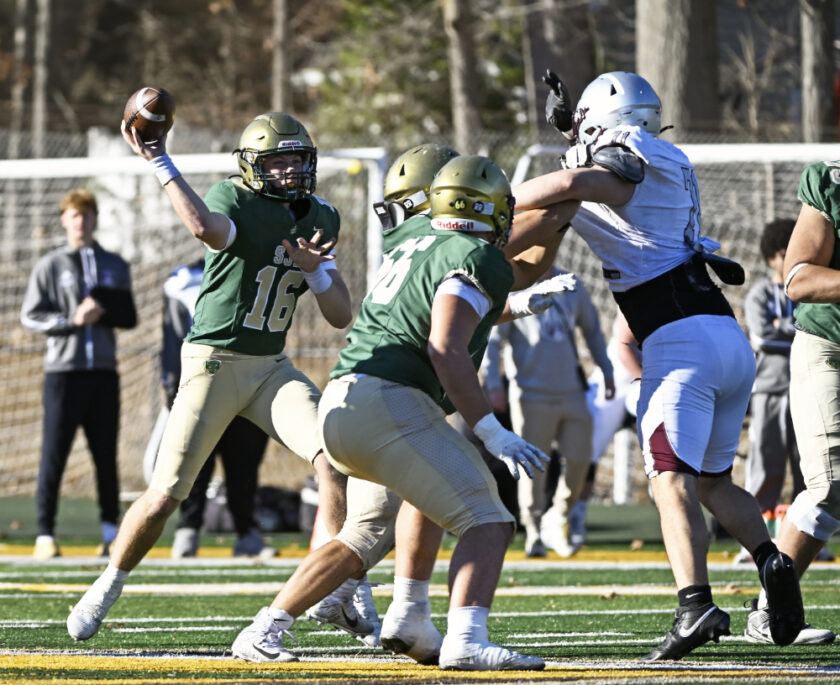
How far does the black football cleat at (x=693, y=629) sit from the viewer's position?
5152 mm

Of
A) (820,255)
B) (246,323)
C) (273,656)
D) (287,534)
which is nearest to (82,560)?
(287,534)

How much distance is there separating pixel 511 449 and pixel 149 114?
214 cm

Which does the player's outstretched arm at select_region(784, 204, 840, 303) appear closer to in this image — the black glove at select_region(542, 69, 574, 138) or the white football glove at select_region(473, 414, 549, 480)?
the black glove at select_region(542, 69, 574, 138)

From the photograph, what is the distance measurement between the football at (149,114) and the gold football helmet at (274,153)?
1.24 feet

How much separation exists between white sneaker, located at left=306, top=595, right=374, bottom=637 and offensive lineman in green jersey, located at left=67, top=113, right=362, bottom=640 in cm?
38

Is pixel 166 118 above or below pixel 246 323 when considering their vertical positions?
above

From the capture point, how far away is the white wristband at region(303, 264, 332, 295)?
20.4 ft

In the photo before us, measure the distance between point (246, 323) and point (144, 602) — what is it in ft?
6.80

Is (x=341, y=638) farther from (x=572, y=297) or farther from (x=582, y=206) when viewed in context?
(x=572, y=297)

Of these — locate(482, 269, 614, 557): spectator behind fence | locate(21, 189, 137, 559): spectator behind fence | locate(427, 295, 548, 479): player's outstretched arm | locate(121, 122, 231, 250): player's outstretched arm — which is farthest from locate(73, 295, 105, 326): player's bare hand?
locate(427, 295, 548, 479): player's outstretched arm

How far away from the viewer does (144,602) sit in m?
7.77

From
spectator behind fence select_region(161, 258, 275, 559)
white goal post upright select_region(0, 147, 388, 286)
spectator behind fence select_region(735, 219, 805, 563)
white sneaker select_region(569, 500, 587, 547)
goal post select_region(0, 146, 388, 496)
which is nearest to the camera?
spectator behind fence select_region(735, 219, 805, 563)

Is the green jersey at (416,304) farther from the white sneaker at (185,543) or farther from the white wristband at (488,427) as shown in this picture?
the white sneaker at (185,543)

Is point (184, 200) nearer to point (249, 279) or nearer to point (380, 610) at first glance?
point (249, 279)
